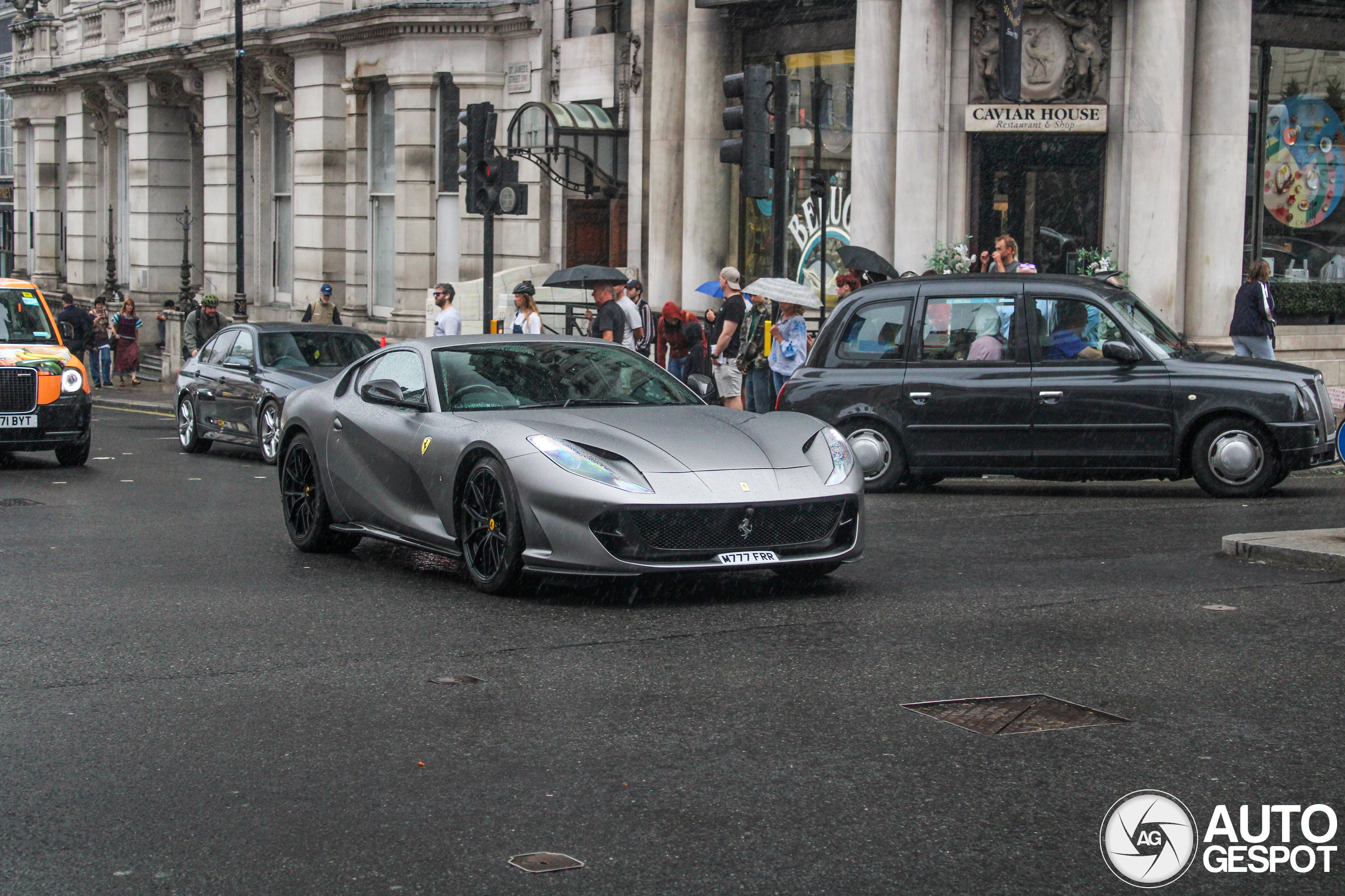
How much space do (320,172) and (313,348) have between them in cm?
1639

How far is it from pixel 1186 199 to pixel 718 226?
746 cm

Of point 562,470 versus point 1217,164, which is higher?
point 1217,164

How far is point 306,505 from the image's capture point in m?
10.8

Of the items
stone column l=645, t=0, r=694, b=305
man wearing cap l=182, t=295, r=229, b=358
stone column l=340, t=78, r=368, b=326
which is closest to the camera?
man wearing cap l=182, t=295, r=229, b=358

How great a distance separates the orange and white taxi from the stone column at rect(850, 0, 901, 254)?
10410 mm

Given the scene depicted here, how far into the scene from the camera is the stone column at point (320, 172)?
34.4 meters

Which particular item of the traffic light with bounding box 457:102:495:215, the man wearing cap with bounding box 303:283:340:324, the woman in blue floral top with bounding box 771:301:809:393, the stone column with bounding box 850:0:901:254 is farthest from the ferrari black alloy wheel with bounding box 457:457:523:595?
the man wearing cap with bounding box 303:283:340:324

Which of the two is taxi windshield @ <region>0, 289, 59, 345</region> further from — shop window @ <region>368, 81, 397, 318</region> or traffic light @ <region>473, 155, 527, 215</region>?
shop window @ <region>368, 81, 397, 318</region>

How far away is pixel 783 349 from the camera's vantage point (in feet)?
55.2

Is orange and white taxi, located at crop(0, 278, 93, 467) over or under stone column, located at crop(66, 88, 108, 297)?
under

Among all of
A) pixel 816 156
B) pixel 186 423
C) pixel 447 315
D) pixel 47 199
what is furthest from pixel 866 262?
pixel 47 199

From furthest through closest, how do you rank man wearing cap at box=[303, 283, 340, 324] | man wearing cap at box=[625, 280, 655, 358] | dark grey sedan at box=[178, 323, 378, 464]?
man wearing cap at box=[303, 283, 340, 324]
man wearing cap at box=[625, 280, 655, 358]
dark grey sedan at box=[178, 323, 378, 464]

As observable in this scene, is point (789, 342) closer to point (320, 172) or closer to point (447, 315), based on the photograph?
point (447, 315)

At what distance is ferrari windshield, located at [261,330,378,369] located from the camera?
61.9ft
